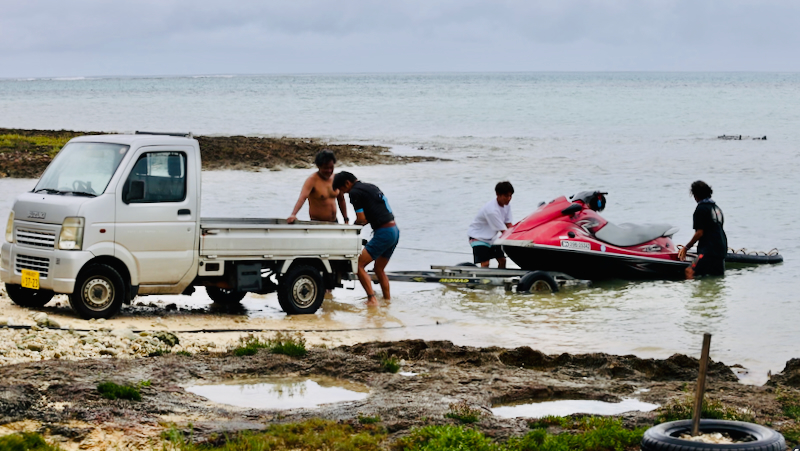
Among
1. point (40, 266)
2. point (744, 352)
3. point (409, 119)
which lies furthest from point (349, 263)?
point (409, 119)

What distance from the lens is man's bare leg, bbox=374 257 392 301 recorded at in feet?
45.7

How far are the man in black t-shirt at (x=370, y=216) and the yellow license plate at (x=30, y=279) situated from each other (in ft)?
13.0

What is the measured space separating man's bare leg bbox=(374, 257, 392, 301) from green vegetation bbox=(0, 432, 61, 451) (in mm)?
7711

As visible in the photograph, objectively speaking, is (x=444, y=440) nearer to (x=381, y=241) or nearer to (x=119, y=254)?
(x=119, y=254)

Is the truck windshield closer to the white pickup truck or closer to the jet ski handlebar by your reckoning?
the white pickup truck

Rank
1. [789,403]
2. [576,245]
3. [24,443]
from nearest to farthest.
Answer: [24,443], [789,403], [576,245]

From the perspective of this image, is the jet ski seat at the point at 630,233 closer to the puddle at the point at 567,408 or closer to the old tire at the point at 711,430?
the puddle at the point at 567,408

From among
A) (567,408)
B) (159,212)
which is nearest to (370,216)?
(159,212)

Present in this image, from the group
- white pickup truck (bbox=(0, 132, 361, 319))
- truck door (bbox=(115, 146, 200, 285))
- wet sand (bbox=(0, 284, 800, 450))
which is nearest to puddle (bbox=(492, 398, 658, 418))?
wet sand (bbox=(0, 284, 800, 450))

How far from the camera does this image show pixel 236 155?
36625 mm

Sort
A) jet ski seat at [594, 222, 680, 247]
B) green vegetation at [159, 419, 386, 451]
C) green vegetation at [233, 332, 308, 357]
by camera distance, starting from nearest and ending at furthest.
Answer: green vegetation at [159, 419, 386, 451] < green vegetation at [233, 332, 308, 357] < jet ski seat at [594, 222, 680, 247]

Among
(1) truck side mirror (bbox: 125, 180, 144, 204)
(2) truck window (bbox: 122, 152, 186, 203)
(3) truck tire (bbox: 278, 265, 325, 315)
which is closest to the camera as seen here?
(1) truck side mirror (bbox: 125, 180, 144, 204)

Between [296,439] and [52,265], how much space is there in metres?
5.26

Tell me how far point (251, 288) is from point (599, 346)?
4011 millimetres
